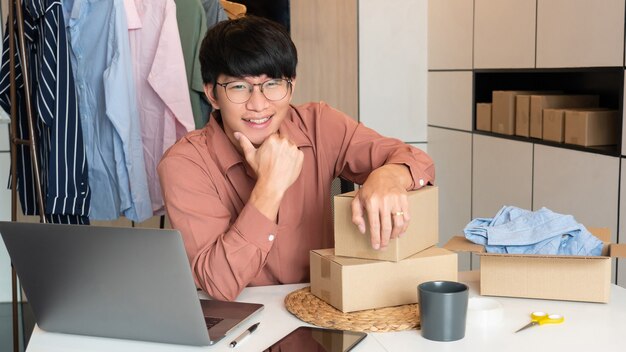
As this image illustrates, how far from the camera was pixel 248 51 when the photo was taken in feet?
5.90

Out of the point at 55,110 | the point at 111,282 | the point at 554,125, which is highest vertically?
the point at 55,110

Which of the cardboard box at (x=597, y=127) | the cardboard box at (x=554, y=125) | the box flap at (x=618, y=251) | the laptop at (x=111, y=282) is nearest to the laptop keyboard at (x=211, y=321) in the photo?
the laptop at (x=111, y=282)

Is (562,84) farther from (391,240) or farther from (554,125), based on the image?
(391,240)

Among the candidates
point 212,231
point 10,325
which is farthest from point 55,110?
point 10,325

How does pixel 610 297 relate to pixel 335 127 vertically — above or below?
below

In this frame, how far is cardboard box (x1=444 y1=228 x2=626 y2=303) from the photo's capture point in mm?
1506

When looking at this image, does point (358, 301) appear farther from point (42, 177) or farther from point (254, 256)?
point (42, 177)

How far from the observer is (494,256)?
1.56m

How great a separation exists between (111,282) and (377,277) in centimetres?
49

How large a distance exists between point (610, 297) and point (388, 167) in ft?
1.75

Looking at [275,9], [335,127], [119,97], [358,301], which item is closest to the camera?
[358,301]

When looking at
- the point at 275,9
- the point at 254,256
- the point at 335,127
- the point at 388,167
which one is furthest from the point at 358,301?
the point at 275,9

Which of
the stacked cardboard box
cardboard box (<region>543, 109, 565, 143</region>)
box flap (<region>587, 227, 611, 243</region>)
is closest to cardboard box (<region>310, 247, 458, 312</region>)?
the stacked cardboard box

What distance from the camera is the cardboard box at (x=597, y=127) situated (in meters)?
2.77
